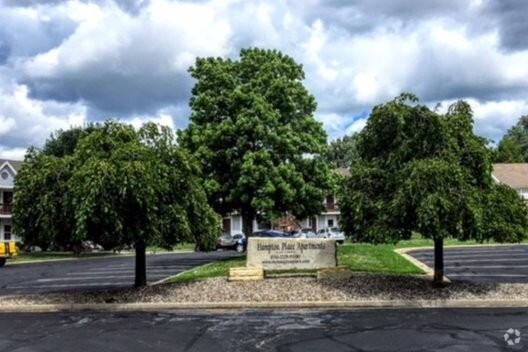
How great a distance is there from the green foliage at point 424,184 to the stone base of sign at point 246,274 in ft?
9.18

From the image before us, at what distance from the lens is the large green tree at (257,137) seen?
87.1 ft

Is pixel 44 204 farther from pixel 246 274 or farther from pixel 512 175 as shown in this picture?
pixel 512 175

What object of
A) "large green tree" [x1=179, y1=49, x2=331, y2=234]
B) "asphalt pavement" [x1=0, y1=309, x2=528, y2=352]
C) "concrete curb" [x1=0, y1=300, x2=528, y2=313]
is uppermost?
"large green tree" [x1=179, y1=49, x2=331, y2=234]

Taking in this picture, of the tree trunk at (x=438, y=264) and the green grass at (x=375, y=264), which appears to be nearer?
the tree trunk at (x=438, y=264)

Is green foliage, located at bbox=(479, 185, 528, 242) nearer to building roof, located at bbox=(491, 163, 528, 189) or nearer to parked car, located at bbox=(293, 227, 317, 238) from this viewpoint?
parked car, located at bbox=(293, 227, 317, 238)

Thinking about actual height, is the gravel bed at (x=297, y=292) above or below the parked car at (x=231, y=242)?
below

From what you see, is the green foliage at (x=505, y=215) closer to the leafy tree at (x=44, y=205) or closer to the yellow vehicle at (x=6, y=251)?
the leafy tree at (x=44, y=205)

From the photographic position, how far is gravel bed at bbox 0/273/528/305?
14.0 meters

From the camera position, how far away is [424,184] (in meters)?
13.4

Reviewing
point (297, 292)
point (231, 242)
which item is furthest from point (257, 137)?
point (231, 242)

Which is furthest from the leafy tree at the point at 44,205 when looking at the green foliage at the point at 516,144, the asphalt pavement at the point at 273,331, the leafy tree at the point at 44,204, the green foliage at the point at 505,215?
the green foliage at the point at 516,144

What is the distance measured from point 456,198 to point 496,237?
1416 millimetres

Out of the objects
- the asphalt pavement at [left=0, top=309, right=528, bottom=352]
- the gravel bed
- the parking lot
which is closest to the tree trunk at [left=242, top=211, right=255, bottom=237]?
the parking lot

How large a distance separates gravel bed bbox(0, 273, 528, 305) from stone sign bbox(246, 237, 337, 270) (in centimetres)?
75
